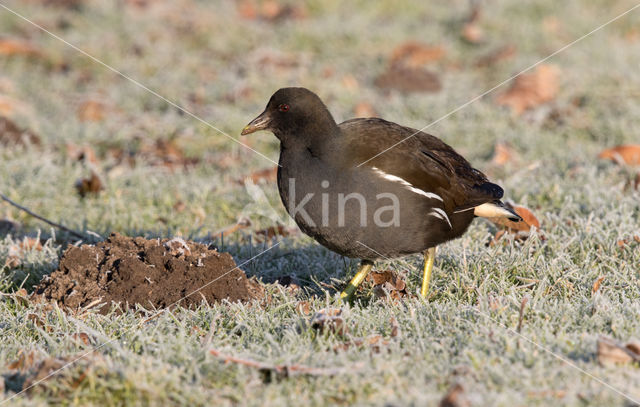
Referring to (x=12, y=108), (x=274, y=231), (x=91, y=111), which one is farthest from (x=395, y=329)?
(x=12, y=108)

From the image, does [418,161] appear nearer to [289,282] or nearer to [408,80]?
[289,282]

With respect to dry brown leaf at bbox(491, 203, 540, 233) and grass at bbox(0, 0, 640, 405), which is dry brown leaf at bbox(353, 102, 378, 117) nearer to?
grass at bbox(0, 0, 640, 405)

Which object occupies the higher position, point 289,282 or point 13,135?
point 289,282

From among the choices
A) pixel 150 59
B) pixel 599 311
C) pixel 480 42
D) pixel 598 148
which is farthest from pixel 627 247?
pixel 150 59

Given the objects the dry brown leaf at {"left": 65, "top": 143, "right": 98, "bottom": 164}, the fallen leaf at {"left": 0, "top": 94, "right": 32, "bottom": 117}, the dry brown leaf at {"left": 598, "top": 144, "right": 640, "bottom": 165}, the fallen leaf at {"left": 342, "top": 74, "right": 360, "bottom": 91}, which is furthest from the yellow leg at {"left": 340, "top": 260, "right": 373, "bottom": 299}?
the fallen leaf at {"left": 0, "top": 94, "right": 32, "bottom": 117}

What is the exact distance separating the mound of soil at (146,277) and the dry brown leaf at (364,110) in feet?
12.3

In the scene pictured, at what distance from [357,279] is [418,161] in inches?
27.6

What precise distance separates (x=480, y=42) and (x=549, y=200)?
4.53 m

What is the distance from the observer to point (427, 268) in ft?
12.5

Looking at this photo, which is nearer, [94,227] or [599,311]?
[599,311]

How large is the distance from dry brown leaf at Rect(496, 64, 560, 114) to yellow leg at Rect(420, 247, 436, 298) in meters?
3.99

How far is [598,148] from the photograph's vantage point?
6.61 meters

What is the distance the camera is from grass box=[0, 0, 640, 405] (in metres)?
2.76

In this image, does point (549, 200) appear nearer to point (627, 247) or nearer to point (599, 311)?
point (627, 247)
